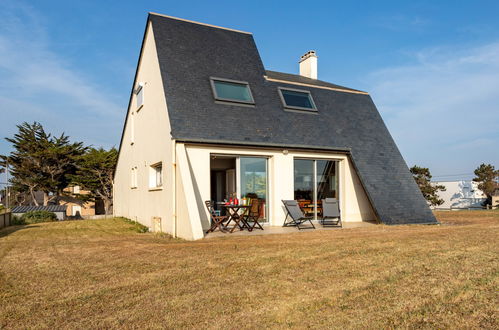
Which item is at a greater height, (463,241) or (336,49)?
(336,49)

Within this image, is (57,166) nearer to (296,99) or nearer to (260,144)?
(296,99)

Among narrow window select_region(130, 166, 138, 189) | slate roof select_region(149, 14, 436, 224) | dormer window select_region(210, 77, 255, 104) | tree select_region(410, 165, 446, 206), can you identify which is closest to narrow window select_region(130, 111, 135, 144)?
narrow window select_region(130, 166, 138, 189)

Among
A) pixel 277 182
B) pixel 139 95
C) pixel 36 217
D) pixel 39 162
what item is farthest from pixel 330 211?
pixel 39 162

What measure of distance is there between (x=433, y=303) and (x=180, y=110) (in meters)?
8.50

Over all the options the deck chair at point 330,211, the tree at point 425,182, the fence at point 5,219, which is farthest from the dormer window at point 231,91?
the tree at point 425,182

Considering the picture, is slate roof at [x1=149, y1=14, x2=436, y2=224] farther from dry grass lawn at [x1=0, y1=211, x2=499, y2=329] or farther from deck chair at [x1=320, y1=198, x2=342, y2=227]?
dry grass lawn at [x1=0, y1=211, x2=499, y2=329]

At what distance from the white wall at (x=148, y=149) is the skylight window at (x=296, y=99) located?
4538 mm

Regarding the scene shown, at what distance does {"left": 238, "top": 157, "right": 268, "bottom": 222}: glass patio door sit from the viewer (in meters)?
11.1

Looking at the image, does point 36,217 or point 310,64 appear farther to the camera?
point 310,64

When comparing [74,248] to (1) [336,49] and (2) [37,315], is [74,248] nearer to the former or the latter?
(2) [37,315]

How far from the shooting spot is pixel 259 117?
11.8m

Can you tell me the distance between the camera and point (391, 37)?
49.3 feet

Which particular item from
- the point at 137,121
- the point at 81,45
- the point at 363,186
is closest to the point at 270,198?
the point at 363,186

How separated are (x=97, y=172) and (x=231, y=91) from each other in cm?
2483
